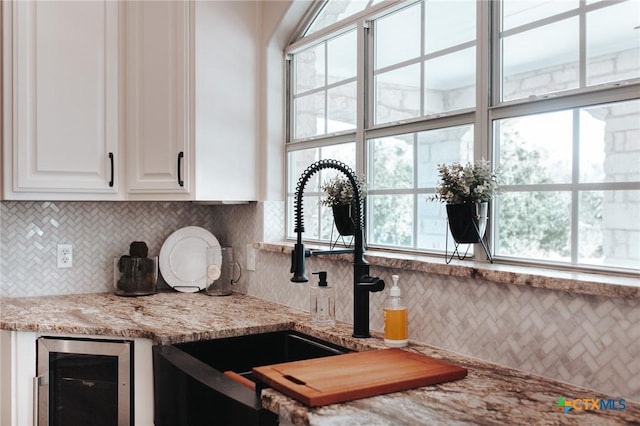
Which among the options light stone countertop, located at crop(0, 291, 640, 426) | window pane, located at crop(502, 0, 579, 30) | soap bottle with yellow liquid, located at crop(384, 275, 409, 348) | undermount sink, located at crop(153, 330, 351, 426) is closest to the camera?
light stone countertop, located at crop(0, 291, 640, 426)

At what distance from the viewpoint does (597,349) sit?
4.76ft

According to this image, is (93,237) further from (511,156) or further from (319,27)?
(511,156)

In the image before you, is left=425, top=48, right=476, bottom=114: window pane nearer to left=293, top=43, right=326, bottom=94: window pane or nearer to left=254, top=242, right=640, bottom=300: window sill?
left=254, top=242, right=640, bottom=300: window sill

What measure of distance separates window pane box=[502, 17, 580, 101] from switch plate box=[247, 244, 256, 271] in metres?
1.50

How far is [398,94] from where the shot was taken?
7.25 feet

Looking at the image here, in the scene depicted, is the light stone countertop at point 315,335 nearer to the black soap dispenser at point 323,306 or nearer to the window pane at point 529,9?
the black soap dispenser at point 323,306

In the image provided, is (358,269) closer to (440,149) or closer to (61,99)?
(440,149)

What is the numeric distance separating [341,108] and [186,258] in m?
1.14

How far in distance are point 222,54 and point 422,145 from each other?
1134 millimetres

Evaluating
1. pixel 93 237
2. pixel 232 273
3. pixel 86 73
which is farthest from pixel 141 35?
pixel 232 273

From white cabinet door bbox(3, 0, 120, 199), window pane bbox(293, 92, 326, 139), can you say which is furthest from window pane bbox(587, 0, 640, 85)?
white cabinet door bbox(3, 0, 120, 199)

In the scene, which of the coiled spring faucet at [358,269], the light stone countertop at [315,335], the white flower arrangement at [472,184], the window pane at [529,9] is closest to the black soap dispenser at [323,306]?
the light stone countertop at [315,335]

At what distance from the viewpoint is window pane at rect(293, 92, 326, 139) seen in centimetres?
266

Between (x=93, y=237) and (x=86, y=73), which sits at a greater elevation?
(x=86, y=73)
